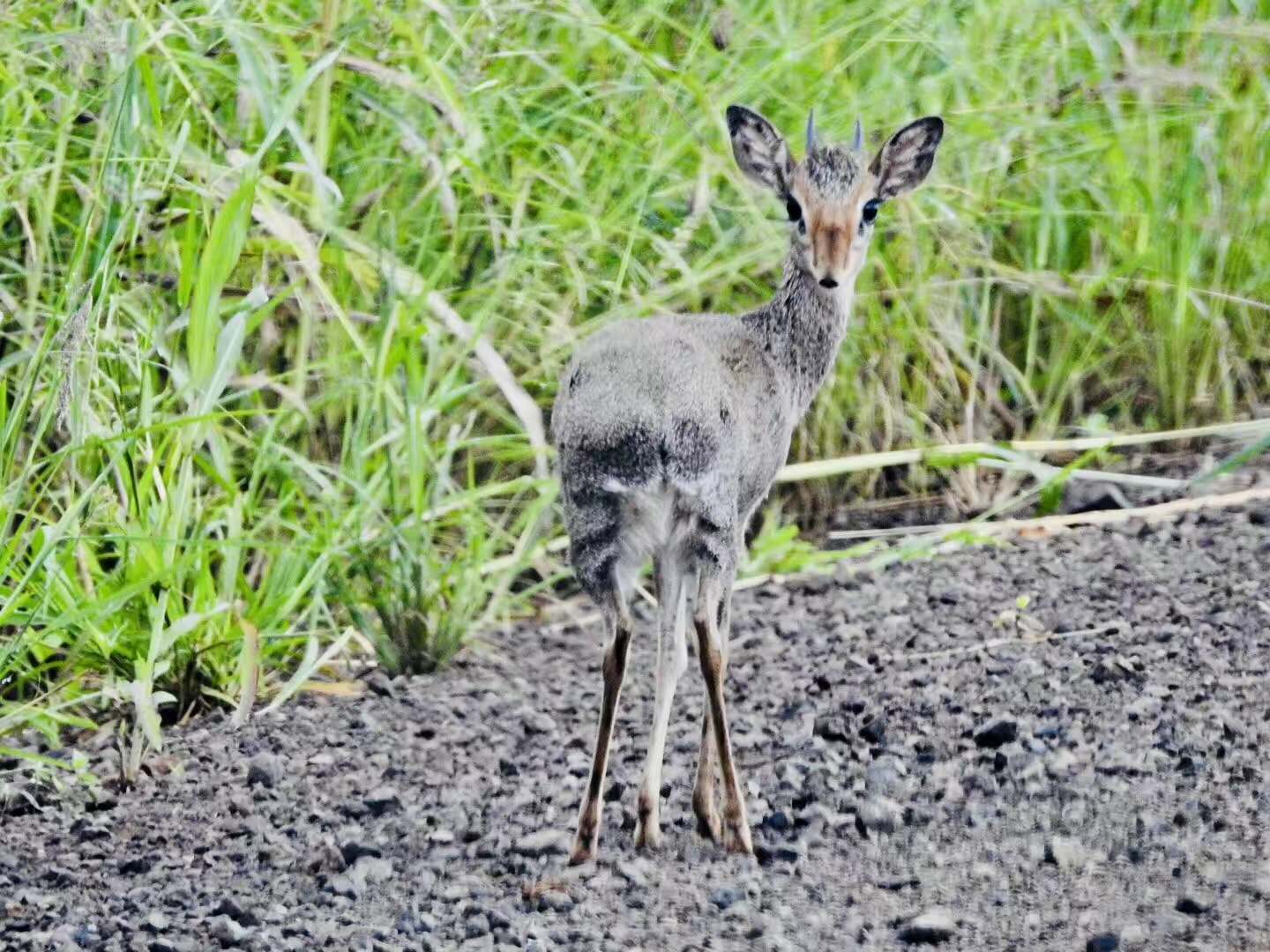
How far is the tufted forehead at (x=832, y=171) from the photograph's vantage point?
341 centimetres

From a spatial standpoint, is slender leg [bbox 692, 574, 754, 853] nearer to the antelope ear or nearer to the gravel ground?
the gravel ground

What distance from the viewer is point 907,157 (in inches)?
140

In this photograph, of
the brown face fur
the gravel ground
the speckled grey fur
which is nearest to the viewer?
the gravel ground

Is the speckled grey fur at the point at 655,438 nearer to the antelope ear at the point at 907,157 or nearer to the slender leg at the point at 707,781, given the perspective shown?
the slender leg at the point at 707,781

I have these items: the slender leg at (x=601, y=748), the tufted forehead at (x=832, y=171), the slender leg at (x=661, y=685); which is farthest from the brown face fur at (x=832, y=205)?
the slender leg at (x=601, y=748)

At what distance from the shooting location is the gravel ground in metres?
2.90


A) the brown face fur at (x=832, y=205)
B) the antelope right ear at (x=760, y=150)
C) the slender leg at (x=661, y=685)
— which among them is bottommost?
the slender leg at (x=661, y=685)

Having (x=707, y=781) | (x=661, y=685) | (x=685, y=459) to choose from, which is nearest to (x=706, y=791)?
(x=707, y=781)

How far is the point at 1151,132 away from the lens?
5473 millimetres

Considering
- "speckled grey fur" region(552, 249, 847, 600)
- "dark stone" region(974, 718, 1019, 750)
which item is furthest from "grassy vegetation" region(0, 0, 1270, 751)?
"dark stone" region(974, 718, 1019, 750)

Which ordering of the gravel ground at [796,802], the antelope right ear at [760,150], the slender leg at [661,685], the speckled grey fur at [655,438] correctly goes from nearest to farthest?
the gravel ground at [796,802] < the speckled grey fur at [655,438] < the slender leg at [661,685] < the antelope right ear at [760,150]

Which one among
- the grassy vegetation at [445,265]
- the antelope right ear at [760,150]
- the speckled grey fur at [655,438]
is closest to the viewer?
the speckled grey fur at [655,438]

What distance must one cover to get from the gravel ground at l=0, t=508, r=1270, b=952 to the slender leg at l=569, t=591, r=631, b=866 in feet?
0.18

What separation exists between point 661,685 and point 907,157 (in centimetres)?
107
